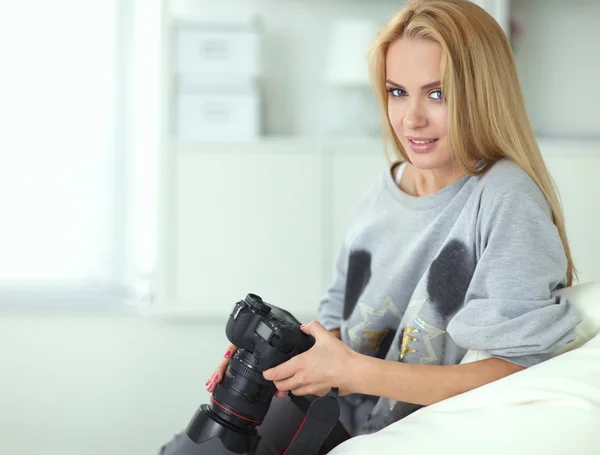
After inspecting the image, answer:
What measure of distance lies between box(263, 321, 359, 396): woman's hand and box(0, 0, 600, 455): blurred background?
1451mm

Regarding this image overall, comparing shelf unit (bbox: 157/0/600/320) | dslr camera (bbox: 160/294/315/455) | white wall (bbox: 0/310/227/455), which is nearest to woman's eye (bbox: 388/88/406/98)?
dslr camera (bbox: 160/294/315/455)

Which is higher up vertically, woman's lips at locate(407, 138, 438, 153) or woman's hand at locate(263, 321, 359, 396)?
woman's lips at locate(407, 138, 438, 153)

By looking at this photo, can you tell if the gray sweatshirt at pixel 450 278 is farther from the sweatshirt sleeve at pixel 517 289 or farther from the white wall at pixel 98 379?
the white wall at pixel 98 379

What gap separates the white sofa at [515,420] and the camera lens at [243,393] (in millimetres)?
157

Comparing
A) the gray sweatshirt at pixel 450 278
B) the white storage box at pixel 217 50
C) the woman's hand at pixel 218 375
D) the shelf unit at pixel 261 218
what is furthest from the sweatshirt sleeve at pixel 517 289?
the white storage box at pixel 217 50

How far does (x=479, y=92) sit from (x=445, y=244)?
23 cm

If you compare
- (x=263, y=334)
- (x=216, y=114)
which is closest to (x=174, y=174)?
(x=216, y=114)

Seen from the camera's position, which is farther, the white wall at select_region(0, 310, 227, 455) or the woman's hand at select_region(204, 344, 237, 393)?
the white wall at select_region(0, 310, 227, 455)

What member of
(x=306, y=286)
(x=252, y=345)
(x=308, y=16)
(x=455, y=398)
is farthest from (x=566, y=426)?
(x=308, y=16)

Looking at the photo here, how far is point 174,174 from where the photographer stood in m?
2.59

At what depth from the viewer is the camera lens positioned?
1157mm

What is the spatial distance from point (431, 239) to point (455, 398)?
342 mm

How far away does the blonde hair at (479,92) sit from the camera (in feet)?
3.99

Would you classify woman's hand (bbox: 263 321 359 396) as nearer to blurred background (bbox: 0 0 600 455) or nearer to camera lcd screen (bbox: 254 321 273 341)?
camera lcd screen (bbox: 254 321 273 341)
